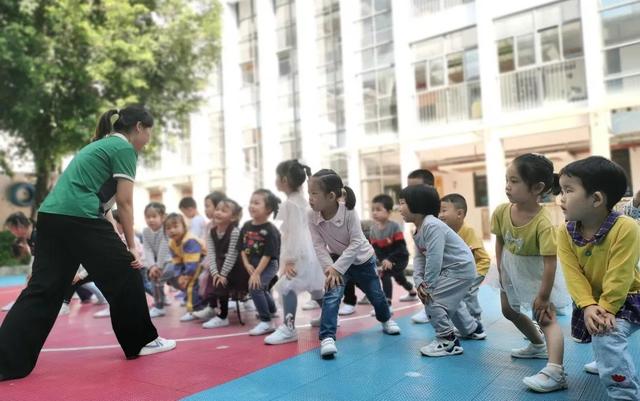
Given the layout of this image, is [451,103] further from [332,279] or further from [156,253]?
[332,279]

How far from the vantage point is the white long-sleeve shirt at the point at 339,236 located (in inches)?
145

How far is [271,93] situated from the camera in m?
18.3

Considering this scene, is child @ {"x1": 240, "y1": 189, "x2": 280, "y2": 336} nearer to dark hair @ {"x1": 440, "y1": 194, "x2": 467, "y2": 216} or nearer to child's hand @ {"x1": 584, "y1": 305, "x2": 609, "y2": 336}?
dark hair @ {"x1": 440, "y1": 194, "x2": 467, "y2": 216}

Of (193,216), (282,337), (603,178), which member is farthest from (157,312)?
(603,178)

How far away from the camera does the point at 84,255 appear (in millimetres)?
3279

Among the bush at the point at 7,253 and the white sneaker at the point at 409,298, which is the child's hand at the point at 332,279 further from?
the bush at the point at 7,253

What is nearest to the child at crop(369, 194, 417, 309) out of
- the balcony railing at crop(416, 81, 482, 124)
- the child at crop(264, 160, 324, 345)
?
the child at crop(264, 160, 324, 345)

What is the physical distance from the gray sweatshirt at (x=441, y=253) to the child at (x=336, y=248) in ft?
1.77

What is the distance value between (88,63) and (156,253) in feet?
25.2

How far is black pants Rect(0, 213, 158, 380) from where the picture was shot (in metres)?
3.16

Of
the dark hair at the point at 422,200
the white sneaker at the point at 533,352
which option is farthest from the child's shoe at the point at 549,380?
the dark hair at the point at 422,200

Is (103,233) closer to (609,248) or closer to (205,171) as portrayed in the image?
(609,248)

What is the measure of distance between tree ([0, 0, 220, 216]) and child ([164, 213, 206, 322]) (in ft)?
24.7

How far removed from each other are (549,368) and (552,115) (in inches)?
418
